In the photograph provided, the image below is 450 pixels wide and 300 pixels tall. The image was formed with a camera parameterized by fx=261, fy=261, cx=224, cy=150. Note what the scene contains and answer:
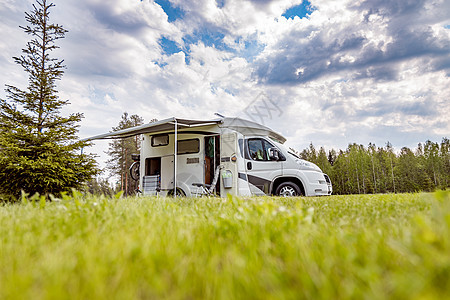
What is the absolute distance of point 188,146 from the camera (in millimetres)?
9531

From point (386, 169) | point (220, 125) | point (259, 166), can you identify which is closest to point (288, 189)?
point (259, 166)

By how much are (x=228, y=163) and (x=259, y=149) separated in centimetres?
116

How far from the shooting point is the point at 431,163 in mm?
34656

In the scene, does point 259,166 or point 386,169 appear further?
point 386,169

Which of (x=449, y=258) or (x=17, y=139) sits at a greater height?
(x=17, y=139)

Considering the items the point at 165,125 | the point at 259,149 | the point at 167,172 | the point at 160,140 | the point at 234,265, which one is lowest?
the point at 234,265

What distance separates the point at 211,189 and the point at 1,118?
28.9ft

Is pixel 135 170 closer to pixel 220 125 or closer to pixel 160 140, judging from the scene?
pixel 160 140

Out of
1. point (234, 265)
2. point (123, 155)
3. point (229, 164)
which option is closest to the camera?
point (234, 265)

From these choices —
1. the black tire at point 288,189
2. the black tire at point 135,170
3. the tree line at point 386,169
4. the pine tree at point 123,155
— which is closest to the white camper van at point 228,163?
the black tire at point 288,189

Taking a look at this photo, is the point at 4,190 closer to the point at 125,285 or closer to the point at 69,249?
the point at 69,249

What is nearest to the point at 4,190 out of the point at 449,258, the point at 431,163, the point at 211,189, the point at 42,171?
the point at 42,171

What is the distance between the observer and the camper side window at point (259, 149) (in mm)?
8758

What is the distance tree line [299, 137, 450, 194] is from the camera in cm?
3409
